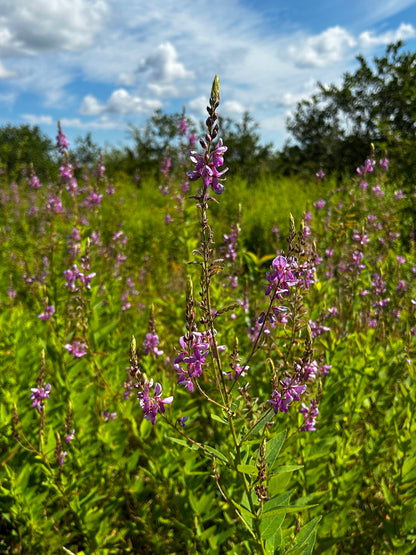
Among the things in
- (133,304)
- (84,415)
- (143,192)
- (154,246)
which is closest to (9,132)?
(143,192)

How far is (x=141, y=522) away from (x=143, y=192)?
12641 millimetres

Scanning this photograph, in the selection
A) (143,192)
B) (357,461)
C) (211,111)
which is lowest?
(357,461)

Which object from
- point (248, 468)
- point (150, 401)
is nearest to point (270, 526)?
point (248, 468)

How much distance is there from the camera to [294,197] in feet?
33.6

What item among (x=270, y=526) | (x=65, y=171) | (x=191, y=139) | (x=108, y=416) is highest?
(x=191, y=139)

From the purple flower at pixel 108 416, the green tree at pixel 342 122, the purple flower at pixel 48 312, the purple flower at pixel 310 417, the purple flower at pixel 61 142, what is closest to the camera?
the purple flower at pixel 310 417

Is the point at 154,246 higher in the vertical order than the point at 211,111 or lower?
lower

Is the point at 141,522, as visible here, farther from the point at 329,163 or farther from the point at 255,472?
the point at 329,163

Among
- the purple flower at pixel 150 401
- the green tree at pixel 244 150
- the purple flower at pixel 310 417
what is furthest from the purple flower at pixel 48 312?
the green tree at pixel 244 150

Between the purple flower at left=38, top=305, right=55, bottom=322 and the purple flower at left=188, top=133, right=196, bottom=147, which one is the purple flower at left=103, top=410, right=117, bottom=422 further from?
the purple flower at left=188, top=133, right=196, bottom=147

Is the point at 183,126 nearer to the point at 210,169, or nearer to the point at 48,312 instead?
the point at 48,312

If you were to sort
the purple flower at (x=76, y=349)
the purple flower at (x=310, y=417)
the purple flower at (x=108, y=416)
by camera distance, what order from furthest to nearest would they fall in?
the purple flower at (x=108, y=416) < the purple flower at (x=76, y=349) < the purple flower at (x=310, y=417)

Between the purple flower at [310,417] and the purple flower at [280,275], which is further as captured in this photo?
the purple flower at [310,417]

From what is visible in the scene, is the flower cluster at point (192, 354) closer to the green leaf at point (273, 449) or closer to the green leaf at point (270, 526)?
the green leaf at point (273, 449)
